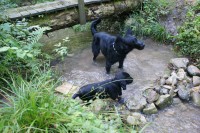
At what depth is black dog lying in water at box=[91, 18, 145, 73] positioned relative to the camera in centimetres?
442

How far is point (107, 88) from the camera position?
3.84m

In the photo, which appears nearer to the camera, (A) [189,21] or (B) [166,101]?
(B) [166,101]

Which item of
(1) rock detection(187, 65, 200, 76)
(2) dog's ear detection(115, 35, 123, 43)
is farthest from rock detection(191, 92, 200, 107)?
(2) dog's ear detection(115, 35, 123, 43)

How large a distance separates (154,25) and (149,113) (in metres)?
2.82

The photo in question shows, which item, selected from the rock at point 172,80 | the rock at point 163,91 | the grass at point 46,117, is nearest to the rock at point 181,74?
the rock at point 172,80

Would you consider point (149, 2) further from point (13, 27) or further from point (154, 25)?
point (13, 27)

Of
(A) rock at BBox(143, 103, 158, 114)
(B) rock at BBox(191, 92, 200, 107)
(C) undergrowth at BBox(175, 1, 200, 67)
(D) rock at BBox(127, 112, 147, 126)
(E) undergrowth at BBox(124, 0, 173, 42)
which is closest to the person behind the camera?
(D) rock at BBox(127, 112, 147, 126)

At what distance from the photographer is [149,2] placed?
6.50m

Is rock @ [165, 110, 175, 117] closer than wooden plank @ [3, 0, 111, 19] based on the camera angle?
Yes

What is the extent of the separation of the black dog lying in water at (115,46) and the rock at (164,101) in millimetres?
957

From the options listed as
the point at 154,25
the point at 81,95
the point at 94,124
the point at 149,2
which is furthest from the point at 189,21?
the point at 94,124

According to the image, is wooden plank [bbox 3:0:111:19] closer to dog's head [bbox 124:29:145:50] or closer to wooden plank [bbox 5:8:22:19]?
wooden plank [bbox 5:8:22:19]

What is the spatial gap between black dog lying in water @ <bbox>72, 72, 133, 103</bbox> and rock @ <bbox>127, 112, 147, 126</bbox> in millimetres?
429

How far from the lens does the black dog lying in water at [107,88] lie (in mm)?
3700
